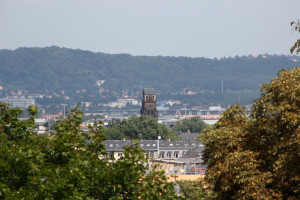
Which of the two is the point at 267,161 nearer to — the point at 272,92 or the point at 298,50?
the point at 272,92

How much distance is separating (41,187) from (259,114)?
35.7 ft

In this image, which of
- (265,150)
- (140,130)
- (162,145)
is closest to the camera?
(265,150)

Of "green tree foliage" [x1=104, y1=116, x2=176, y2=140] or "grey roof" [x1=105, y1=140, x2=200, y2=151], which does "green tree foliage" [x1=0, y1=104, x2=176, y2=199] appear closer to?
"grey roof" [x1=105, y1=140, x2=200, y2=151]

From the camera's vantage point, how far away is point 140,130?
177m

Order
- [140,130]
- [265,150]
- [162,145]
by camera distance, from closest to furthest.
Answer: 1. [265,150]
2. [162,145]
3. [140,130]

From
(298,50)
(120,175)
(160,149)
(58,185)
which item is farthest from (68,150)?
(160,149)

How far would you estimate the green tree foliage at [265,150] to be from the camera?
25.0 m

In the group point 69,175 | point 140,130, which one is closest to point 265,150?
point 69,175

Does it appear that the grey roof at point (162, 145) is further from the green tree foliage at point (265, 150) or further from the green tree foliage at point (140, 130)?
the green tree foliage at point (265, 150)

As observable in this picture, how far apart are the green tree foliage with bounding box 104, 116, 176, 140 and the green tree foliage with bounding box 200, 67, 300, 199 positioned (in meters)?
146

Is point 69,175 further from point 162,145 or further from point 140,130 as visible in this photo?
point 140,130

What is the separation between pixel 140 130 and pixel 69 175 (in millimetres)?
158365

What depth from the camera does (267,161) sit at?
26781 millimetres

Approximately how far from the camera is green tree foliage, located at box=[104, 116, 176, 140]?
576ft
